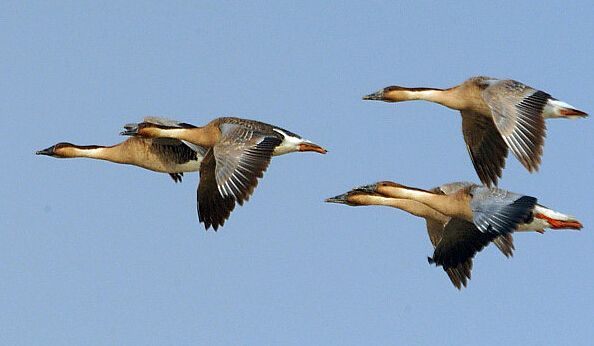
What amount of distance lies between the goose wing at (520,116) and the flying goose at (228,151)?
129 inches

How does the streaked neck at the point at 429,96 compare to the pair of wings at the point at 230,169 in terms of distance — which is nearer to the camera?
the pair of wings at the point at 230,169

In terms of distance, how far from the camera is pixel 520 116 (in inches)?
942

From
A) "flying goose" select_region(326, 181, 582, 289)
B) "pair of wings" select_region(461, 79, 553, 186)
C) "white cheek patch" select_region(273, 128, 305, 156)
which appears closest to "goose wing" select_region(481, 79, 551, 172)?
"pair of wings" select_region(461, 79, 553, 186)

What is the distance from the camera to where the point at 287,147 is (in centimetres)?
2570

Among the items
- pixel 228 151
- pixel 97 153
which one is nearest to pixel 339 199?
pixel 228 151

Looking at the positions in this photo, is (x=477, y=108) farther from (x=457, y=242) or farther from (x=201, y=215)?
(x=201, y=215)

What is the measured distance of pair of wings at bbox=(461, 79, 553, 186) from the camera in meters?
23.6

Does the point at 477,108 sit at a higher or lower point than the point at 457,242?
higher

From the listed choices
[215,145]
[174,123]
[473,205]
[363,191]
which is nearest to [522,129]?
[473,205]

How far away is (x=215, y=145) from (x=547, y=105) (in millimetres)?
5439

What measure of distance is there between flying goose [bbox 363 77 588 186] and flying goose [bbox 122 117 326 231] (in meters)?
2.19

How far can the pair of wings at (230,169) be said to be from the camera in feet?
77.5

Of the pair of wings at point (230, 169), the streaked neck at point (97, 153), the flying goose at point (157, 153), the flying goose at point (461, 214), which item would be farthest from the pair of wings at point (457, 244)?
the streaked neck at point (97, 153)

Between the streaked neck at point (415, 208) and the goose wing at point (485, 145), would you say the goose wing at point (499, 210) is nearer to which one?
the streaked neck at point (415, 208)
